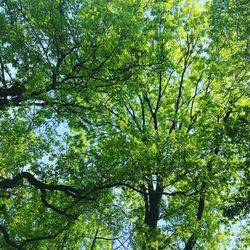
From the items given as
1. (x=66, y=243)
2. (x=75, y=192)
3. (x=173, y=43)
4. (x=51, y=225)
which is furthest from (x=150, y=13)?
(x=66, y=243)

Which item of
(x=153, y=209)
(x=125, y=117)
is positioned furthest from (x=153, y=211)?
(x=125, y=117)

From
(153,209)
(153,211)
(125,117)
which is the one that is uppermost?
(125,117)

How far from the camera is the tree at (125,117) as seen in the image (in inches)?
584

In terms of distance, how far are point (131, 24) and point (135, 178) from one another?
7689 millimetres

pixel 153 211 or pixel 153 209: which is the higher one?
pixel 153 209

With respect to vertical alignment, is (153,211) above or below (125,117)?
below

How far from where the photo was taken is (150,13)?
71.4ft

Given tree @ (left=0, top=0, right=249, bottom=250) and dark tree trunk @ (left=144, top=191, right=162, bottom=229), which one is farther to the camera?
dark tree trunk @ (left=144, top=191, right=162, bottom=229)

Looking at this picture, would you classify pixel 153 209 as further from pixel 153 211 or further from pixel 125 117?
pixel 125 117

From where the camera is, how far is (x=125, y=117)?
21203mm

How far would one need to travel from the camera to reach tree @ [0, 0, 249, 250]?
14836 millimetres

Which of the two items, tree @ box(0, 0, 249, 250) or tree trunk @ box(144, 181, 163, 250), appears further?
tree trunk @ box(144, 181, 163, 250)

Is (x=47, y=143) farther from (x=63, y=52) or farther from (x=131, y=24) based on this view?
(x=131, y=24)

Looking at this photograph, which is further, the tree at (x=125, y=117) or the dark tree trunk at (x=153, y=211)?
the dark tree trunk at (x=153, y=211)
